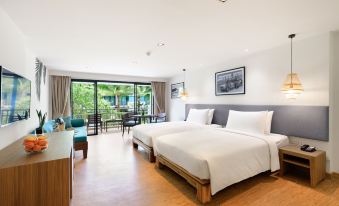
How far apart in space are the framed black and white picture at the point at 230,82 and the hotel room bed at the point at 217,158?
147 centimetres

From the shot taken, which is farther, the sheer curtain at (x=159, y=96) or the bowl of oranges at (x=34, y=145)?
the sheer curtain at (x=159, y=96)

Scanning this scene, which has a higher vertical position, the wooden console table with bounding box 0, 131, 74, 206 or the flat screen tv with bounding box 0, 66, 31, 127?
the flat screen tv with bounding box 0, 66, 31, 127

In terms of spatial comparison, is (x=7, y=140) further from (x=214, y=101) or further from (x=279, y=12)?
(x=214, y=101)

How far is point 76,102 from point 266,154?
638 cm

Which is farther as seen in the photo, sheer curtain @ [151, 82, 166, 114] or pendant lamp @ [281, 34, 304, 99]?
sheer curtain @ [151, 82, 166, 114]

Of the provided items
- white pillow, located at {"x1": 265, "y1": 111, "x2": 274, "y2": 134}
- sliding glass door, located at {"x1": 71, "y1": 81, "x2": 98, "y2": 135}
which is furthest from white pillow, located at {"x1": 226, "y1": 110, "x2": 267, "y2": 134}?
sliding glass door, located at {"x1": 71, "y1": 81, "x2": 98, "y2": 135}

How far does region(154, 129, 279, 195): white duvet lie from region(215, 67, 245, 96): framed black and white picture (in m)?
1.53

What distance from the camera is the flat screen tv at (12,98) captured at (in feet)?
5.83

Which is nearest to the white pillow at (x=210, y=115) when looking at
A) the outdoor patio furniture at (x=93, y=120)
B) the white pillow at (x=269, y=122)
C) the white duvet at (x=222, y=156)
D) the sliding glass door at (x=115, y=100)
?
the white pillow at (x=269, y=122)

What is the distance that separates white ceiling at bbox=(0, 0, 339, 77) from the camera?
184cm

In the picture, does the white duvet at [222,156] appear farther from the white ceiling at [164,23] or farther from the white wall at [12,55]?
the white wall at [12,55]

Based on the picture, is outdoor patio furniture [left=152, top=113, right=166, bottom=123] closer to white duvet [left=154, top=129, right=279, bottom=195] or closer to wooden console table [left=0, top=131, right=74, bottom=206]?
white duvet [left=154, top=129, right=279, bottom=195]

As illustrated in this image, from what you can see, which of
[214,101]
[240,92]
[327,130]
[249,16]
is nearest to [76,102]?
[214,101]

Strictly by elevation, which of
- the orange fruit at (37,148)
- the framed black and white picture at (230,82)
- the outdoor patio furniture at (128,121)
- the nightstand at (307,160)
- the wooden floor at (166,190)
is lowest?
the wooden floor at (166,190)
